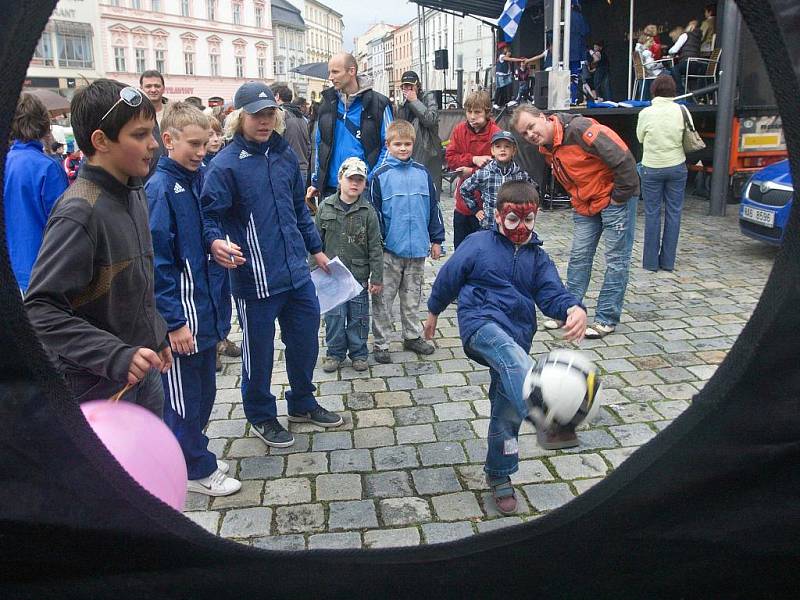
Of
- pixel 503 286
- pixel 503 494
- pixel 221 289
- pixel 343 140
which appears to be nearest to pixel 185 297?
pixel 221 289

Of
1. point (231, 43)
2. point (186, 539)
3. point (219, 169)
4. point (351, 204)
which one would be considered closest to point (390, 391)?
point (351, 204)

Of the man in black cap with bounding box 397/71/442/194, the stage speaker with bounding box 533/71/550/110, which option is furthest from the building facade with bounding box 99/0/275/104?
the man in black cap with bounding box 397/71/442/194

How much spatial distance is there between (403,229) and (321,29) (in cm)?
9853

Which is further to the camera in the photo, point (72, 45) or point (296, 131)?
point (72, 45)

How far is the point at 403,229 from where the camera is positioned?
504 centimetres

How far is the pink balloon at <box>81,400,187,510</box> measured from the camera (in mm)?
1411

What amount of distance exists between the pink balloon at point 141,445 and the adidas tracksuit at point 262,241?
182 cm

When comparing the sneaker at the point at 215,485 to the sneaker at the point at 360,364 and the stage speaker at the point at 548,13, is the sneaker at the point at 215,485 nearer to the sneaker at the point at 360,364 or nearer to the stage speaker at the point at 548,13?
the sneaker at the point at 360,364

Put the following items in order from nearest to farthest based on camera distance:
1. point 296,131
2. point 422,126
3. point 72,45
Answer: point 422,126 < point 296,131 < point 72,45

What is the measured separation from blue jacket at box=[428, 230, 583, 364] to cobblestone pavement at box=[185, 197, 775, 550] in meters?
0.72

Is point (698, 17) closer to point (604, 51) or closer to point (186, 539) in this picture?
point (604, 51)

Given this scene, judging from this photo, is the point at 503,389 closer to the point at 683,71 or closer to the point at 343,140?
the point at 343,140

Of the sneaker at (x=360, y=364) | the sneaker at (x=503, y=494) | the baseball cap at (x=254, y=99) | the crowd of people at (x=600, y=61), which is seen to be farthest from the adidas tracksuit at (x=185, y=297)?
the crowd of people at (x=600, y=61)

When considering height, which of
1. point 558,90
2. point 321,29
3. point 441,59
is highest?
point 321,29
